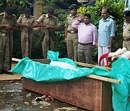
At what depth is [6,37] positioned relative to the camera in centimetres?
1217

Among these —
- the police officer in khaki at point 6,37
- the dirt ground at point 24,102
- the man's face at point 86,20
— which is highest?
the man's face at point 86,20

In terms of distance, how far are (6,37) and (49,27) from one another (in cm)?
143

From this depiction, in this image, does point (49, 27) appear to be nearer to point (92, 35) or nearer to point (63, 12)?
point (92, 35)

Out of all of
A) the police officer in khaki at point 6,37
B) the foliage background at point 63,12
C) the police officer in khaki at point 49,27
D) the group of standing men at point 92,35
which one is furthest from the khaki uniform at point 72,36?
the police officer in khaki at point 6,37

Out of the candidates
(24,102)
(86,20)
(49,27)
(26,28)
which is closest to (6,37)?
(26,28)

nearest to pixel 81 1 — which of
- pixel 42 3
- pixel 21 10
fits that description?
pixel 42 3

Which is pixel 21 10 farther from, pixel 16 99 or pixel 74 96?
pixel 74 96

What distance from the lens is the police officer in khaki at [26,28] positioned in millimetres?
12953

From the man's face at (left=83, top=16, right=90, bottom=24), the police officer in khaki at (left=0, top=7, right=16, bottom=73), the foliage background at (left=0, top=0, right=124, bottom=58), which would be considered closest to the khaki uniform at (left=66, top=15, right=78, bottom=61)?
the man's face at (left=83, top=16, right=90, bottom=24)

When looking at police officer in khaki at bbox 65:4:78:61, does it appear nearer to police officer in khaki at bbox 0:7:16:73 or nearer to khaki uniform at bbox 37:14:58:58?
khaki uniform at bbox 37:14:58:58

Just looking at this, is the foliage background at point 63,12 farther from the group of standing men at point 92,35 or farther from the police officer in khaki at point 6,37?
the police officer in khaki at point 6,37

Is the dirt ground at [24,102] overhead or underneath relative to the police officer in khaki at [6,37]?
underneath

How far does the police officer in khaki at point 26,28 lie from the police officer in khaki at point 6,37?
0.80 meters

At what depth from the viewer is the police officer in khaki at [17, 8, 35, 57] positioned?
1295 centimetres
